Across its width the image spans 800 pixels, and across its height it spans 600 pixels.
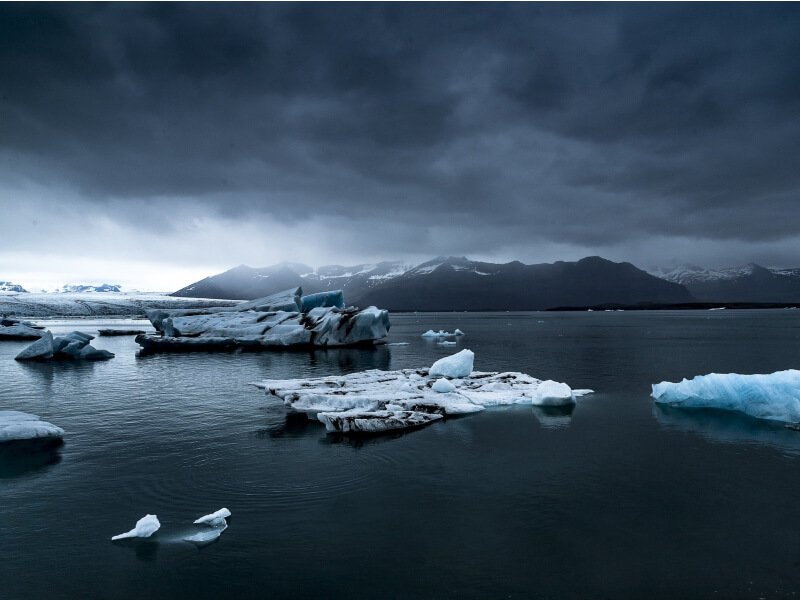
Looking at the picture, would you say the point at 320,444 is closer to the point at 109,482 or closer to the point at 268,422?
the point at 268,422

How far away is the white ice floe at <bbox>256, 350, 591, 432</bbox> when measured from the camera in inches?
623

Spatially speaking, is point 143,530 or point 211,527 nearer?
point 143,530

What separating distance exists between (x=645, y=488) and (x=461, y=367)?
46.3 feet

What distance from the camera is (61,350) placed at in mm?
38344

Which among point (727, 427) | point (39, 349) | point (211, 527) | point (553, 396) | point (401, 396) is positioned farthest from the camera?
point (39, 349)

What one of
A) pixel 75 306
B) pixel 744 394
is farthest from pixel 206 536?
pixel 75 306

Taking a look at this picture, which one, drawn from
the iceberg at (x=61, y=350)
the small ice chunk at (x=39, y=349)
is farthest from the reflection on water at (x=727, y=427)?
the small ice chunk at (x=39, y=349)

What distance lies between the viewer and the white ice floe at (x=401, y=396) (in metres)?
15.8

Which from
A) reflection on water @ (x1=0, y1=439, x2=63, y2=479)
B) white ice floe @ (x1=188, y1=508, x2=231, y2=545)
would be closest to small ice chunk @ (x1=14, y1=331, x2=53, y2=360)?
reflection on water @ (x1=0, y1=439, x2=63, y2=479)

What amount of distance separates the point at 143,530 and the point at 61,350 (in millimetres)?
38006

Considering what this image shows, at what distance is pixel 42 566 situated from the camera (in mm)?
7559

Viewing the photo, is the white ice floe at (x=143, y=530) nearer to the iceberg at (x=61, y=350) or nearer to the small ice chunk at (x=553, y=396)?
the small ice chunk at (x=553, y=396)

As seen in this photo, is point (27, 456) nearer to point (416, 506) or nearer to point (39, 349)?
point (416, 506)

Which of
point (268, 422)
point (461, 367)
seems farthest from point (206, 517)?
point (461, 367)
